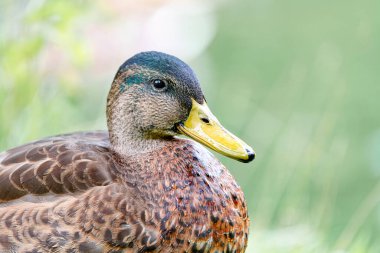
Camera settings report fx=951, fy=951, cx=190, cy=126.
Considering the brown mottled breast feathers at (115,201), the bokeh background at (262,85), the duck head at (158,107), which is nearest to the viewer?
the brown mottled breast feathers at (115,201)

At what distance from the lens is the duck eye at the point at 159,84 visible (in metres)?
3.58

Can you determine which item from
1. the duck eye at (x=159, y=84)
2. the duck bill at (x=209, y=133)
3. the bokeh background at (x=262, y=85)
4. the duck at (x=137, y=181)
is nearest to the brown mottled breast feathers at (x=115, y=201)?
the duck at (x=137, y=181)

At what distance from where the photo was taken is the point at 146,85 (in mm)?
3600

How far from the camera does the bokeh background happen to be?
4.50 metres

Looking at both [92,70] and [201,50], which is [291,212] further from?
[201,50]

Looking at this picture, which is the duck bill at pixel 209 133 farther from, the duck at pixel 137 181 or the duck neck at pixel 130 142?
the duck neck at pixel 130 142

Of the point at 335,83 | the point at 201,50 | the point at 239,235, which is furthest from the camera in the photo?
the point at 201,50

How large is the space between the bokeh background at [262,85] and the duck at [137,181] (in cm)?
73

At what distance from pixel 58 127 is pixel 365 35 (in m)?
1.68

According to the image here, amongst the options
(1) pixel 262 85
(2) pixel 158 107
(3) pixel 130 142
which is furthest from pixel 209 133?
(1) pixel 262 85

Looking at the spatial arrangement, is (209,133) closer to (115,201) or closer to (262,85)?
(115,201)

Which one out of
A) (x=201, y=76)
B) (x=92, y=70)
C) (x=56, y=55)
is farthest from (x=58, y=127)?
(x=201, y=76)

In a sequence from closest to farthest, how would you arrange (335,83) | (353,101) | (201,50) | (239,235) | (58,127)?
(239,235) → (58,127) → (335,83) → (353,101) → (201,50)

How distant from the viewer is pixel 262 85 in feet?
28.5
